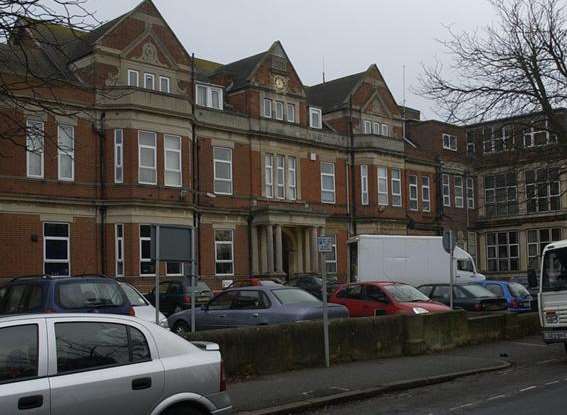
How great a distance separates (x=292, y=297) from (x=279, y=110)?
79.9 feet

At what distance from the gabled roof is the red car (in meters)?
25.8

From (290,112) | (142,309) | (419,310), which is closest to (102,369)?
(142,309)

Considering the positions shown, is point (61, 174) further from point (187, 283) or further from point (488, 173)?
point (488, 173)

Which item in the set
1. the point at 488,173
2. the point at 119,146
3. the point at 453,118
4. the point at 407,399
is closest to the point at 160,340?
the point at 407,399

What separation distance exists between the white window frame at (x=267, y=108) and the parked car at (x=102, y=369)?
105ft

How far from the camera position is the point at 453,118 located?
24625 mm

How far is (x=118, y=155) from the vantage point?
31734 millimetres

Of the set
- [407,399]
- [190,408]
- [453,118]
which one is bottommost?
[407,399]

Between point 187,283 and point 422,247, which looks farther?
point 422,247

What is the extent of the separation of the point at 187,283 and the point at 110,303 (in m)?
9.96

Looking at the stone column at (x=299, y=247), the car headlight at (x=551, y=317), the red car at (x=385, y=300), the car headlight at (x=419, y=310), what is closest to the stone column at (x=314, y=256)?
the stone column at (x=299, y=247)

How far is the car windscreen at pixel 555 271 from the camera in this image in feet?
50.4

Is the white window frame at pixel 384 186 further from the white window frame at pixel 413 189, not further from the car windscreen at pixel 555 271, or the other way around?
the car windscreen at pixel 555 271

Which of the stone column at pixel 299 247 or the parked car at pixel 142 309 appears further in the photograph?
the stone column at pixel 299 247
